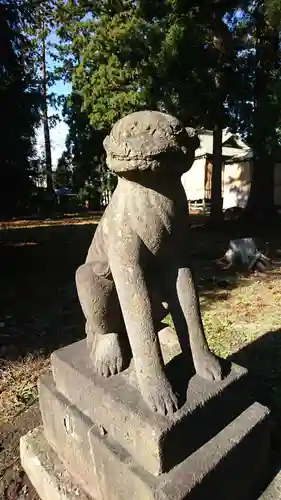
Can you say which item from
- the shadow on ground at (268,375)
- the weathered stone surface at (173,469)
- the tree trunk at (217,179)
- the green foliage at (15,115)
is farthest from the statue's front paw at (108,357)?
the tree trunk at (217,179)

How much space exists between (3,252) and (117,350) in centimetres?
566

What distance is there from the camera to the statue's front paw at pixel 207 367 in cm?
163

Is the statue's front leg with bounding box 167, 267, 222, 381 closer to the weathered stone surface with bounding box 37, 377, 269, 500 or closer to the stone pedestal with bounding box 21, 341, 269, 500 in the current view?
the stone pedestal with bounding box 21, 341, 269, 500

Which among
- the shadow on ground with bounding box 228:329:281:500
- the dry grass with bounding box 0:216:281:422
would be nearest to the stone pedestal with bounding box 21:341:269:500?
the shadow on ground with bounding box 228:329:281:500

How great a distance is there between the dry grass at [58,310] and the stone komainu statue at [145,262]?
123cm

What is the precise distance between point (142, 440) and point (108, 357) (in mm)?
405

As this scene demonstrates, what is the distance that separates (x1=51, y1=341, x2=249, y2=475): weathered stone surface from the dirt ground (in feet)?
2.14

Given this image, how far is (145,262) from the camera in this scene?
4.92 feet

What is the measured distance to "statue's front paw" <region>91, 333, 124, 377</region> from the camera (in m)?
1.71

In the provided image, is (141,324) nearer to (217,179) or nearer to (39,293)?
(39,293)

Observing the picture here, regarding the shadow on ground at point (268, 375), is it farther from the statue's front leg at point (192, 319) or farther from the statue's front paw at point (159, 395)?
the statue's front paw at point (159, 395)

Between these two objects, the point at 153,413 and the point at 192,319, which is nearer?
the point at 153,413

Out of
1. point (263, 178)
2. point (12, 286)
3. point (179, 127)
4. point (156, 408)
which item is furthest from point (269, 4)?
point (156, 408)

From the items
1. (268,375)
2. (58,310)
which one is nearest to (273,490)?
(268,375)
